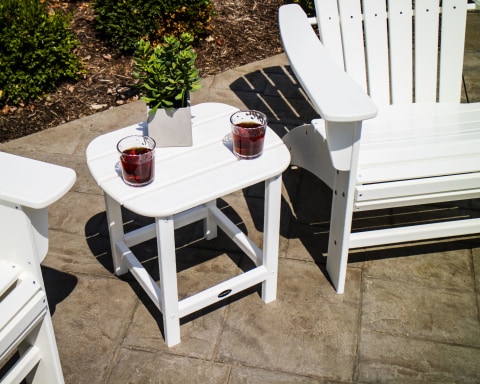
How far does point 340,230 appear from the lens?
2.54 meters

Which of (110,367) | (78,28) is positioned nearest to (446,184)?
(110,367)

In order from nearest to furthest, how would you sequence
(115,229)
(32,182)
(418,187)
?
(32,182)
(418,187)
(115,229)

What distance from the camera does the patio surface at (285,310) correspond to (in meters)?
2.39

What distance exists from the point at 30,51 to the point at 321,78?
1999 millimetres

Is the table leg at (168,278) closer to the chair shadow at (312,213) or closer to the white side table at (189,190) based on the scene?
the white side table at (189,190)

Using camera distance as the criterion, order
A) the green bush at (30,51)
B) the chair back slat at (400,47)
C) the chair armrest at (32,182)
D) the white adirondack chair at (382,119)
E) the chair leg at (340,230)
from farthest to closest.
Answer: the green bush at (30,51) < the chair back slat at (400,47) < the chair leg at (340,230) < the white adirondack chair at (382,119) < the chair armrest at (32,182)

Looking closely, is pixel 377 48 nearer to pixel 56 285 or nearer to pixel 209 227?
pixel 209 227

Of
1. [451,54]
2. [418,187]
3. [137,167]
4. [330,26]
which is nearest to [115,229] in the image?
[137,167]

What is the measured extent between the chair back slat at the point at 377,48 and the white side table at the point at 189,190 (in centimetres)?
81

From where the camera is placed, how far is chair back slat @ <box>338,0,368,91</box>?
293 cm

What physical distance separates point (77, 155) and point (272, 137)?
4.66 ft

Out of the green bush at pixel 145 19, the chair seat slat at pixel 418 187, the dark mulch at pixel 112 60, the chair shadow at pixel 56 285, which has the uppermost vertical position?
the green bush at pixel 145 19

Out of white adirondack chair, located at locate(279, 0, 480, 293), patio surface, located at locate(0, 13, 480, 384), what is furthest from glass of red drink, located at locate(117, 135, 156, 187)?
patio surface, located at locate(0, 13, 480, 384)

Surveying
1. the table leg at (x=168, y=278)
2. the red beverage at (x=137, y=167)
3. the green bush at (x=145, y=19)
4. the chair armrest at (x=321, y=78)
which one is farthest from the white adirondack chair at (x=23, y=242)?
the green bush at (x=145, y=19)
